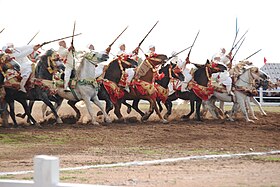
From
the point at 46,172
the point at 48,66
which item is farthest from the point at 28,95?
the point at 46,172

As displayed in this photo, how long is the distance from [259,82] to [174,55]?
3421 mm

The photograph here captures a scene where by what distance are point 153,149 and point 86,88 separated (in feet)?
20.1

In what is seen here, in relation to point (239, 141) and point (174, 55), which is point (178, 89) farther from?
point (239, 141)

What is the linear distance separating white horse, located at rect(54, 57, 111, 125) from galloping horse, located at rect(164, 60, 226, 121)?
12.5ft

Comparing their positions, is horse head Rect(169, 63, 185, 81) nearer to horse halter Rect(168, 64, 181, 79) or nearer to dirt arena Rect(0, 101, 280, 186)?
horse halter Rect(168, 64, 181, 79)

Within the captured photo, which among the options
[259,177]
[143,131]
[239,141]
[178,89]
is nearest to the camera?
[259,177]

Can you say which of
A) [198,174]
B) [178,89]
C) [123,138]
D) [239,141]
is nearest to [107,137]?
[123,138]

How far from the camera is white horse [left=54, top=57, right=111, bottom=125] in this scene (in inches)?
920

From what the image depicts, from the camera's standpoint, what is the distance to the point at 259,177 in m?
11.7

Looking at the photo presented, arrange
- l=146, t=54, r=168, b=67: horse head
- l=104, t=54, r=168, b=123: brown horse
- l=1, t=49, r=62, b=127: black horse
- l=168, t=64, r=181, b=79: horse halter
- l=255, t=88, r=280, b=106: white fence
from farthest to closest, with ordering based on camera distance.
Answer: l=255, t=88, r=280, b=106: white fence
l=168, t=64, r=181, b=79: horse halter
l=146, t=54, r=168, b=67: horse head
l=104, t=54, r=168, b=123: brown horse
l=1, t=49, r=62, b=127: black horse

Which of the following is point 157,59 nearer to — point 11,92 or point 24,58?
point 24,58

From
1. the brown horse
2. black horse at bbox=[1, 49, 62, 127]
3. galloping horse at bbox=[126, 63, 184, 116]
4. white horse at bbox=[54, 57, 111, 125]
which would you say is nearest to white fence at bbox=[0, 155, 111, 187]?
black horse at bbox=[1, 49, 62, 127]

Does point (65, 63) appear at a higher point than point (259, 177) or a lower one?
higher

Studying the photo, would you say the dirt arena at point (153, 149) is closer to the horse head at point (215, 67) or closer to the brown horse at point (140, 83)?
the brown horse at point (140, 83)
